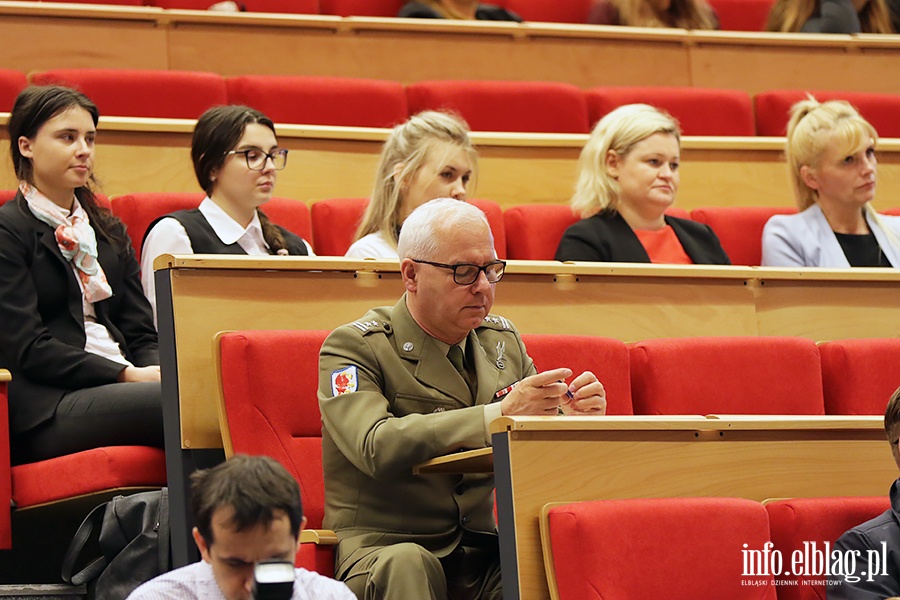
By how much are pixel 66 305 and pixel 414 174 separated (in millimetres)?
293

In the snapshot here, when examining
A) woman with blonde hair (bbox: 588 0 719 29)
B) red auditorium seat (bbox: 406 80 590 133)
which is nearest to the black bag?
red auditorium seat (bbox: 406 80 590 133)

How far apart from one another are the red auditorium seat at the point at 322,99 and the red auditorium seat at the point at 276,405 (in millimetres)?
682

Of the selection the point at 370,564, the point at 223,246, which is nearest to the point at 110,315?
the point at 223,246

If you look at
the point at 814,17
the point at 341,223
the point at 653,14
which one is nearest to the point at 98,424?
the point at 341,223

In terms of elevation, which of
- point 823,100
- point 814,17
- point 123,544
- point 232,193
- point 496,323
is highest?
point 814,17

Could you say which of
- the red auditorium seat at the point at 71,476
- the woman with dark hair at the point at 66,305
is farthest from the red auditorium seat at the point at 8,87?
the red auditorium seat at the point at 71,476

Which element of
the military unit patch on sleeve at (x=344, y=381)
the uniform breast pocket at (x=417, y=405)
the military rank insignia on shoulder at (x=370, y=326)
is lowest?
the uniform breast pocket at (x=417, y=405)

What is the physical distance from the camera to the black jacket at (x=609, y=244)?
112 centimetres

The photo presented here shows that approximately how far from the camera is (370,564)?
2.19 feet

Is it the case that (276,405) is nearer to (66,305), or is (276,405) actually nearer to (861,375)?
(66,305)

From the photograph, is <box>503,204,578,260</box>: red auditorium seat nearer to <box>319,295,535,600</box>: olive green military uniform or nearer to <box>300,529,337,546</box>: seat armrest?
<box>319,295,535,600</box>: olive green military uniform

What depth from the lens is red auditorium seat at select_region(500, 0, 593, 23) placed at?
183cm

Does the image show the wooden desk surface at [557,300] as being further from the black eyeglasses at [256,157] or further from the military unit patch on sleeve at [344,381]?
the black eyeglasses at [256,157]

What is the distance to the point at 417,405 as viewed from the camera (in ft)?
2.41
